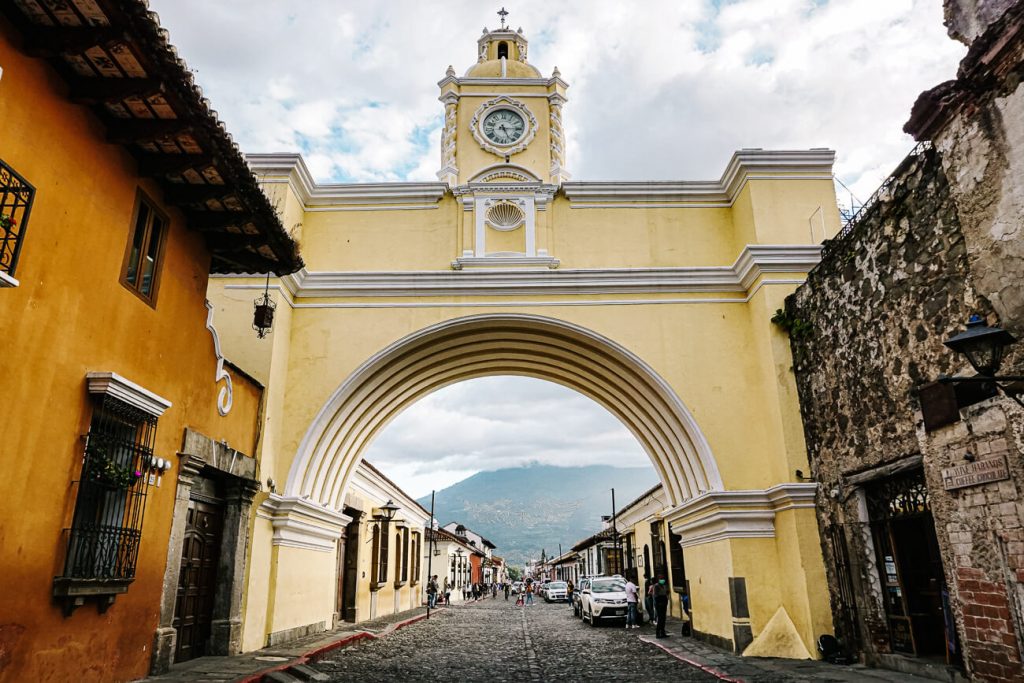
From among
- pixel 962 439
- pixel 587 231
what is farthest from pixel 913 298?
pixel 587 231

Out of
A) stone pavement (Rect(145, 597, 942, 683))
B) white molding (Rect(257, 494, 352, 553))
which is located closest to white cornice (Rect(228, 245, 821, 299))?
white molding (Rect(257, 494, 352, 553))

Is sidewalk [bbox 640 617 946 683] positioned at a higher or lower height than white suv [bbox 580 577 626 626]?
lower

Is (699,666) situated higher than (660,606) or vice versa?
(660,606)

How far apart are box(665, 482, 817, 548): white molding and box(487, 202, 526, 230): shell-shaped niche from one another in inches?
217

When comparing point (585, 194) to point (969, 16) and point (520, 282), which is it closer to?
point (520, 282)

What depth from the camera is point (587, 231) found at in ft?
40.8

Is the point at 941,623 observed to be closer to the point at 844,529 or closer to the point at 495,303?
the point at 844,529

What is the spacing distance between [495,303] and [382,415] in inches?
136

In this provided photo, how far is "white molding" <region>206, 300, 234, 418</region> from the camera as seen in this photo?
27.7 feet

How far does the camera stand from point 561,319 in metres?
11.8

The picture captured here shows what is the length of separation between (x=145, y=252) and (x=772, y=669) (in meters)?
8.44

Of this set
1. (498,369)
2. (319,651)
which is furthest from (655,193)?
(319,651)

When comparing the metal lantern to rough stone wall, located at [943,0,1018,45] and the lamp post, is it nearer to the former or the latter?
the lamp post

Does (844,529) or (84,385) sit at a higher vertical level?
(84,385)
